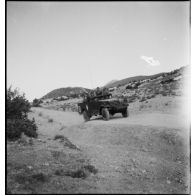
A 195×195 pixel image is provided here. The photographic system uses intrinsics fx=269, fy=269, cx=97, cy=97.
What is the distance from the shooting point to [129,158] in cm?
783

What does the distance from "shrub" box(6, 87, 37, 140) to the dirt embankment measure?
455mm

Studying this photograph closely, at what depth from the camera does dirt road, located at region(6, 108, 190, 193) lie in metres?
5.94

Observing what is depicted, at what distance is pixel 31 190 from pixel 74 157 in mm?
2147

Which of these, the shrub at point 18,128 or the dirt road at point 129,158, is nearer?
the dirt road at point 129,158

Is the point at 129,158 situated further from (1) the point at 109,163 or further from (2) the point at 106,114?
(2) the point at 106,114

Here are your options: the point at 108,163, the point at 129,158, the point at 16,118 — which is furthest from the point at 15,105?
the point at 129,158

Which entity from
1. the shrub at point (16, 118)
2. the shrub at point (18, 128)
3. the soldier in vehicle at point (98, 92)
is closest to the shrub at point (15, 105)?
the shrub at point (16, 118)

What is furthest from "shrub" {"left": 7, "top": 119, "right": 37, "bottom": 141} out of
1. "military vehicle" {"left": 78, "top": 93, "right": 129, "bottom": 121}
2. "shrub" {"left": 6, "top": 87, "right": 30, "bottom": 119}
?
"military vehicle" {"left": 78, "top": 93, "right": 129, "bottom": 121}

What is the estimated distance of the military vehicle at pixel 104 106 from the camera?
47.7 feet

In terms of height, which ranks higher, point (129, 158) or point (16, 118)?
point (16, 118)

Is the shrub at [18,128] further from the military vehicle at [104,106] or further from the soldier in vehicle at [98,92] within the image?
the soldier in vehicle at [98,92]

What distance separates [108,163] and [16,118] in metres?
3.45

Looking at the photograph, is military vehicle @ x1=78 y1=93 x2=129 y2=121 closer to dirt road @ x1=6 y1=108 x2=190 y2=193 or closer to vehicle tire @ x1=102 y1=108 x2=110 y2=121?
vehicle tire @ x1=102 y1=108 x2=110 y2=121
